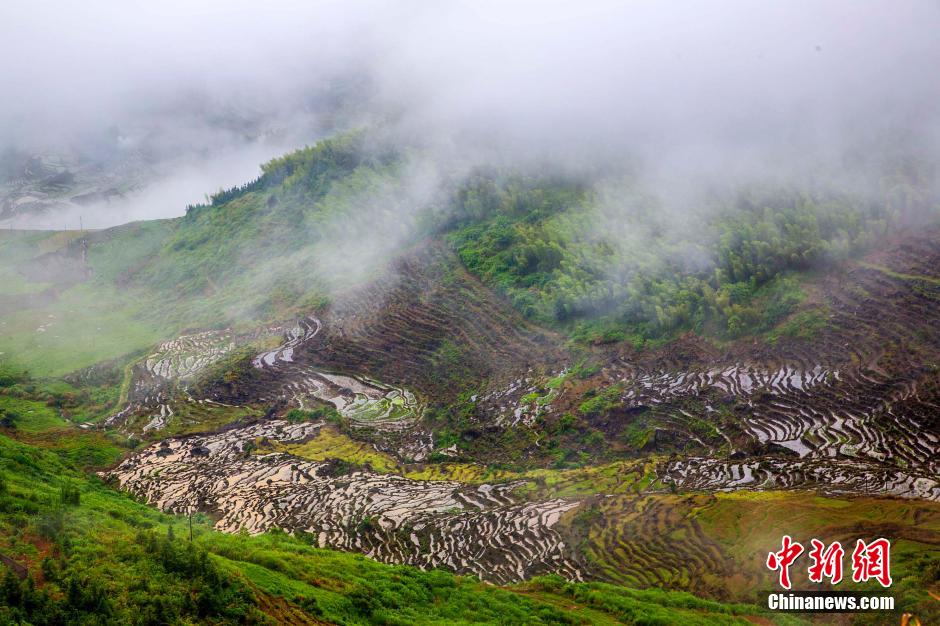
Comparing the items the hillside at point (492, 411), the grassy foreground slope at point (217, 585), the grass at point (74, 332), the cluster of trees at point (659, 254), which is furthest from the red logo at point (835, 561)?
the grass at point (74, 332)

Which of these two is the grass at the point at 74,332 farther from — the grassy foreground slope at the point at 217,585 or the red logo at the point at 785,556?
the red logo at the point at 785,556

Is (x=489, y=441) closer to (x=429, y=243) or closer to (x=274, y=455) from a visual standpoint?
(x=274, y=455)

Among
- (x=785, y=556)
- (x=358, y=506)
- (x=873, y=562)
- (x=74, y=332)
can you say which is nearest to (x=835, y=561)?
(x=873, y=562)

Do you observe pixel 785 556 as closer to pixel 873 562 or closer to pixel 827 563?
pixel 827 563

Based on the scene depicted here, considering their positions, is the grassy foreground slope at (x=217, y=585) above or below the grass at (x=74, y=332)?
below

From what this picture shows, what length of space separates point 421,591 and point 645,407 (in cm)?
1690

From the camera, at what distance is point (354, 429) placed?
43.3 meters

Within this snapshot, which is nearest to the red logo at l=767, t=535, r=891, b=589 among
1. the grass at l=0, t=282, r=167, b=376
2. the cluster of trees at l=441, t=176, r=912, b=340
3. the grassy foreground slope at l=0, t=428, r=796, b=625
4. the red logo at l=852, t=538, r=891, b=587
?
A: the red logo at l=852, t=538, r=891, b=587

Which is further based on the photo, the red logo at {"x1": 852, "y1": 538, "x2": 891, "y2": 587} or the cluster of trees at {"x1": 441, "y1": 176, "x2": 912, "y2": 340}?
the cluster of trees at {"x1": 441, "y1": 176, "x2": 912, "y2": 340}

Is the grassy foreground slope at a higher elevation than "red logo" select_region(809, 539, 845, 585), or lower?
lower

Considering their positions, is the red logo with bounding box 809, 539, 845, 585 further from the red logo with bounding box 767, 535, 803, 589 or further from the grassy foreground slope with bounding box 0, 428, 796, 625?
the grassy foreground slope with bounding box 0, 428, 796, 625

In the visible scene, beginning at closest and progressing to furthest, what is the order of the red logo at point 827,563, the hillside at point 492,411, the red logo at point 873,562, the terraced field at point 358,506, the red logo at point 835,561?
1. the red logo at point 873,562
2. the red logo at point 835,561
3. the red logo at point 827,563
4. the hillside at point 492,411
5. the terraced field at point 358,506

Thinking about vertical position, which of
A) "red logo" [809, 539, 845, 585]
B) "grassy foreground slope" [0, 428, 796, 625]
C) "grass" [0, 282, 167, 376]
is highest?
"grass" [0, 282, 167, 376]

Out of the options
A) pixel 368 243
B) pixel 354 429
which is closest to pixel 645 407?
pixel 354 429
